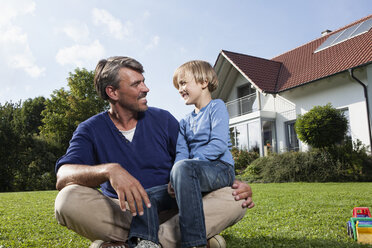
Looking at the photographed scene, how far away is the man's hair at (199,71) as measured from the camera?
2744 millimetres

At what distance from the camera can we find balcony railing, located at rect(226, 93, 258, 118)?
19.1 meters

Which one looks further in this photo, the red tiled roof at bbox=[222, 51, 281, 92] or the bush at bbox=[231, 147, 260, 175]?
the red tiled roof at bbox=[222, 51, 281, 92]

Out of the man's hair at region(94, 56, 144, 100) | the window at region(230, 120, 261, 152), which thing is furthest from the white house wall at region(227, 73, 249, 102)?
the man's hair at region(94, 56, 144, 100)

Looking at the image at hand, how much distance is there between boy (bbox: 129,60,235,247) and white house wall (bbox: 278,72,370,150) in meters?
12.5

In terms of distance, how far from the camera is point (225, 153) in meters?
2.46

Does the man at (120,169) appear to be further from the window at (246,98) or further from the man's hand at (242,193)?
the window at (246,98)

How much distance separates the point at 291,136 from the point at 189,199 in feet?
50.7

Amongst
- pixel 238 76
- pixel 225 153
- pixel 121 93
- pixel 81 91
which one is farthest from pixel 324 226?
pixel 81 91

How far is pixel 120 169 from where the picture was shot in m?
1.97

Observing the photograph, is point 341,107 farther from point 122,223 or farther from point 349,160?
point 122,223

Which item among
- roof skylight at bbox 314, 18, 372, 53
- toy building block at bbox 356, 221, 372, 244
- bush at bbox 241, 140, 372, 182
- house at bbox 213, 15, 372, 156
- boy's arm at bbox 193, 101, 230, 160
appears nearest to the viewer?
boy's arm at bbox 193, 101, 230, 160

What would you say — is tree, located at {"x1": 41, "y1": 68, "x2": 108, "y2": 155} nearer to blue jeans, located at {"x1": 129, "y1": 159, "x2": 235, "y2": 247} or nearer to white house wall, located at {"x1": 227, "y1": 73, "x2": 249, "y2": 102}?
white house wall, located at {"x1": 227, "y1": 73, "x2": 249, "y2": 102}

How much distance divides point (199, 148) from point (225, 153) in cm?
20

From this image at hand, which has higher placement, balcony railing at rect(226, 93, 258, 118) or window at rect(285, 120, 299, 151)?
balcony railing at rect(226, 93, 258, 118)
